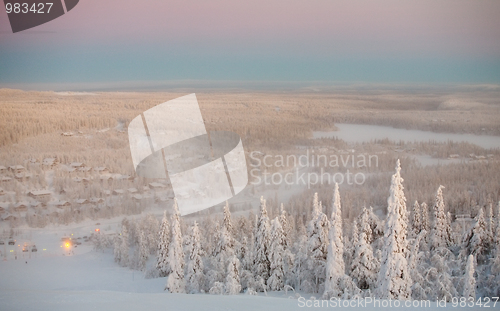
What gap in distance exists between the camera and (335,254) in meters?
15.3

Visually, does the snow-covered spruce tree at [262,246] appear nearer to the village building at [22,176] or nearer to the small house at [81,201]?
the small house at [81,201]

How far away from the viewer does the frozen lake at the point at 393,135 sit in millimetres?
89500

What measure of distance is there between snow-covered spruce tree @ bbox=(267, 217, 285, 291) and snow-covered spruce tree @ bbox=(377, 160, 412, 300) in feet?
23.3

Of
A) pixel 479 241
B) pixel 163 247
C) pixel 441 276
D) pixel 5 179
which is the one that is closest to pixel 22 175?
pixel 5 179

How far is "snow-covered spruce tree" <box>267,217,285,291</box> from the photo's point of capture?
63.0ft

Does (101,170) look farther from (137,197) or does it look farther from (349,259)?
(349,259)

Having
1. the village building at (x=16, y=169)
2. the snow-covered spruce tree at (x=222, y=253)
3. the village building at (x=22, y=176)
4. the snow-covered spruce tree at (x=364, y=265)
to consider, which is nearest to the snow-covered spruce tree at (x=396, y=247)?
the snow-covered spruce tree at (x=364, y=265)

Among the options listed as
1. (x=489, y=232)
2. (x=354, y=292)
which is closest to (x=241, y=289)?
(x=354, y=292)

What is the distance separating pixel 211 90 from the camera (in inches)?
3907

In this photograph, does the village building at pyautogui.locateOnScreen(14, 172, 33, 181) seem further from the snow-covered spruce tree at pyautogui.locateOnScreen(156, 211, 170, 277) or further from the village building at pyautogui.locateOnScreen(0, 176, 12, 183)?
the snow-covered spruce tree at pyautogui.locateOnScreen(156, 211, 170, 277)

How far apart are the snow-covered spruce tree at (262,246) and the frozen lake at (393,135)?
262ft

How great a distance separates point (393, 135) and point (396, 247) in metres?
87.3

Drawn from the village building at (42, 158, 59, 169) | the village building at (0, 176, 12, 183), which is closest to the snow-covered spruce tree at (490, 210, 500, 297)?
the village building at (0, 176, 12, 183)

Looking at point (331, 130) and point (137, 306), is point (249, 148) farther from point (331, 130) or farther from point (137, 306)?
point (137, 306)
